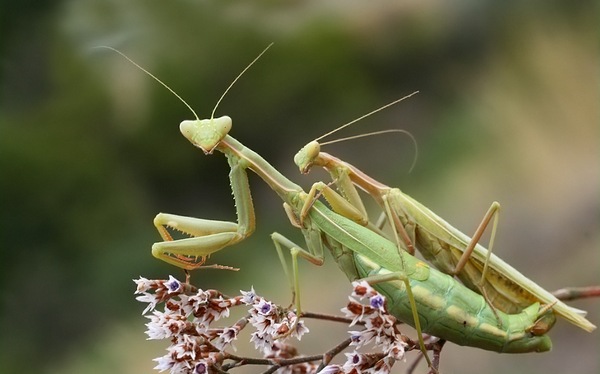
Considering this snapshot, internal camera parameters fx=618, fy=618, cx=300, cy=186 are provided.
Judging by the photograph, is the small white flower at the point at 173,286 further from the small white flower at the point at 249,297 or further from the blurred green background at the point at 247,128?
the blurred green background at the point at 247,128

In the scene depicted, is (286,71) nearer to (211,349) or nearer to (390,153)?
(390,153)

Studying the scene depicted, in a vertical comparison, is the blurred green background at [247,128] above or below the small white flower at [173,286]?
above

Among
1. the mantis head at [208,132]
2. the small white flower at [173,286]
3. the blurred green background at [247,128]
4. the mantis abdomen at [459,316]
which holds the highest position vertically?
the blurred green background at [247,128]

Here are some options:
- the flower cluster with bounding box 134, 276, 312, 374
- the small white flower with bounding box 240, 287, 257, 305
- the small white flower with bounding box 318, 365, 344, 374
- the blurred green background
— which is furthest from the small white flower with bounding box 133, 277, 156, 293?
the blurred green background

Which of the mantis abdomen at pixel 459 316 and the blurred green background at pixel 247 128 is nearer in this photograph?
the mantis abdomen at pixel 459 316

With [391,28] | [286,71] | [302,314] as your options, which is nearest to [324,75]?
[286,71]

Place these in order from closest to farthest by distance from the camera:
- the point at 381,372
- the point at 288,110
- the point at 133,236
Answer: the point at 381,372 → the point at 133,236 → the point at 288,110

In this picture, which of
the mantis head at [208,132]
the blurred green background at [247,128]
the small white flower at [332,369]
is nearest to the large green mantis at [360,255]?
the mantis head at [208,132]
